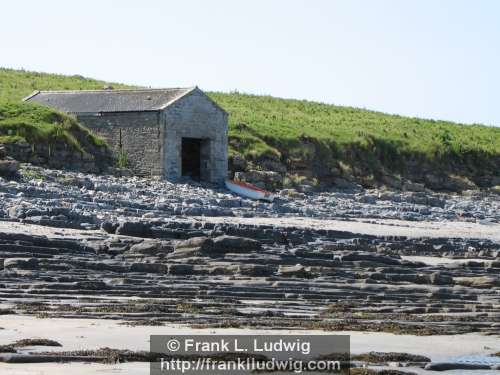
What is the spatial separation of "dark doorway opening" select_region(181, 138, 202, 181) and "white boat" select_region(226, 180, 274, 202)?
92.2 inches

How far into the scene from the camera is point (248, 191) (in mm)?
51094

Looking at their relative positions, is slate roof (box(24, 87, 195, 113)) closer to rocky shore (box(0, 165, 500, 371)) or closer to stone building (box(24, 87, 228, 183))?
stone building (box(24, 87, 228, 183))

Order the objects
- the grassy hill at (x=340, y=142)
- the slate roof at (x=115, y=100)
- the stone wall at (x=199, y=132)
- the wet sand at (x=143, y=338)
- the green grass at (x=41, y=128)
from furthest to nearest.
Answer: the grassy hill at (x=340, y=142) < the slate roof at (x=115, y=100) < the stone wall at (x=199, y=132) < the green grass at (x=41, y=128) < the wet sand at (x=143, y=338)

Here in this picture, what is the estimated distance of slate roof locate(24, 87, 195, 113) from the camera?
2114 inches

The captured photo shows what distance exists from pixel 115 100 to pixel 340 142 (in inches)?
628

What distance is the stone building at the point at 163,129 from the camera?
5262cm

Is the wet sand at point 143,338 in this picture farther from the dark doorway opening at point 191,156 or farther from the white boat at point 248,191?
the dark doorway opening at point 191,156

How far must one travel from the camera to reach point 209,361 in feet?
A: 48.1

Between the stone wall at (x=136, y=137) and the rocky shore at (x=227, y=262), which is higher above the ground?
the stone wall at (x=136, y=137)

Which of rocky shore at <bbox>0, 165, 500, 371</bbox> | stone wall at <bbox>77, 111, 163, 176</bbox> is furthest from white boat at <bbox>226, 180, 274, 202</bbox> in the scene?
stone wall at <bbox>77, 111, 163, 176</bbox>

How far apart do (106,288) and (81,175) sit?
2492 cm

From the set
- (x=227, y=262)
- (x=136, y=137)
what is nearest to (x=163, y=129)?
(x=136, y=137)

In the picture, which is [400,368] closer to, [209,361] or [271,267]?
[209,361]

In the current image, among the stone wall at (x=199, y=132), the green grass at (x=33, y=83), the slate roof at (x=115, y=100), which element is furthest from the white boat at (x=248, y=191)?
the green grass at (x=33, y=83)
